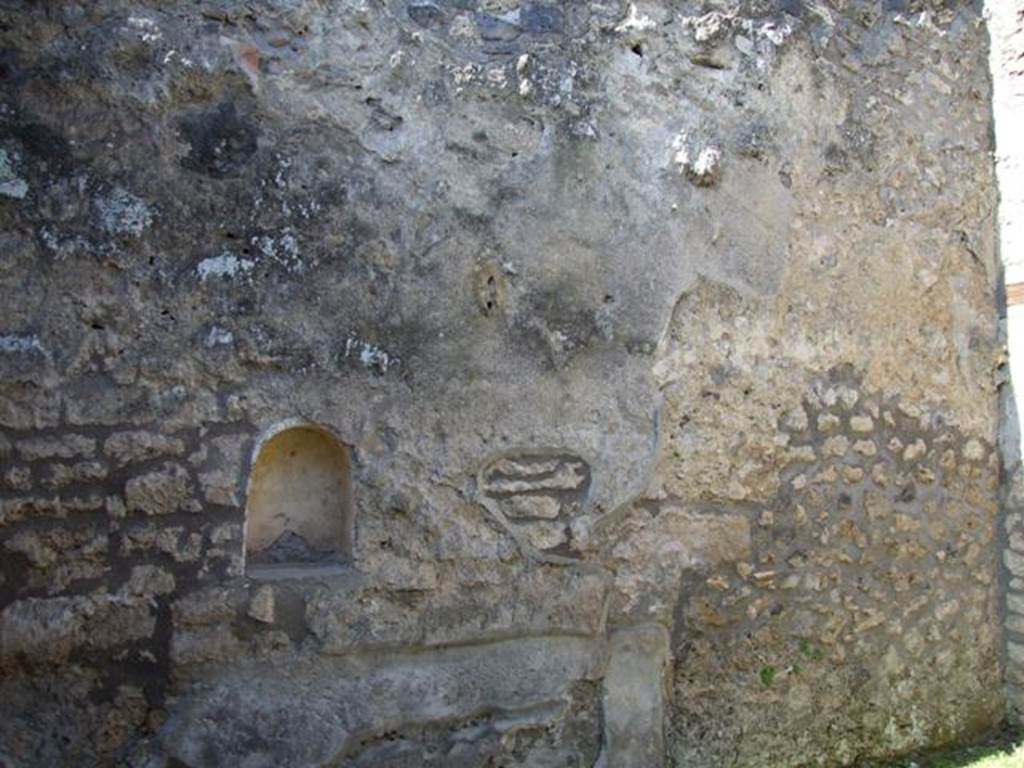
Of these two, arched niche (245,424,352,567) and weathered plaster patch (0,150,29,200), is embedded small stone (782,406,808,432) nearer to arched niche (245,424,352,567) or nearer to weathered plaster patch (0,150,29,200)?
arched niche (245,424,352,567)

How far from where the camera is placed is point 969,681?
409 cm

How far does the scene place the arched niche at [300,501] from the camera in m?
2.96

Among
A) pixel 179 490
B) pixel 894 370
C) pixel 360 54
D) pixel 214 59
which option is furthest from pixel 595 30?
pixel 179 490

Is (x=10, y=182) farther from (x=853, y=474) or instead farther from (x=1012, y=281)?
(x=1012, y=281)

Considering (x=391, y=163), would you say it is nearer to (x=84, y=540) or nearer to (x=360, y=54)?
(x=360, y=54)

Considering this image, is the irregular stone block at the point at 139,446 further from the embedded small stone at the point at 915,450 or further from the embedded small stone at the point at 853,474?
the embedded small stone at the point at 915,450

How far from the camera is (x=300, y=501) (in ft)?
9.89

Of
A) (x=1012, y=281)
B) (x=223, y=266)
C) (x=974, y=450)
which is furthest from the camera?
(x=1012, y=281)

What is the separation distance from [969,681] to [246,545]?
3.03m

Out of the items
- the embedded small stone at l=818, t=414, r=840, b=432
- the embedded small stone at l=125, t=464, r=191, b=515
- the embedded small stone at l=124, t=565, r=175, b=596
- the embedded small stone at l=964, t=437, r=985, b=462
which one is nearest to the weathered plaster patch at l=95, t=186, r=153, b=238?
the embedded small stone at l=125, t=464, r=191, b=515

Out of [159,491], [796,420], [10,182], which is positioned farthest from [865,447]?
[10,182]

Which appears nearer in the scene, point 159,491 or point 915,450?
point 159,491

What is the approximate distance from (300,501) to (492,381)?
27.4 inches

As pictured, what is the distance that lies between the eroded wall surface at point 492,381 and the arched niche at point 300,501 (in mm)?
116
